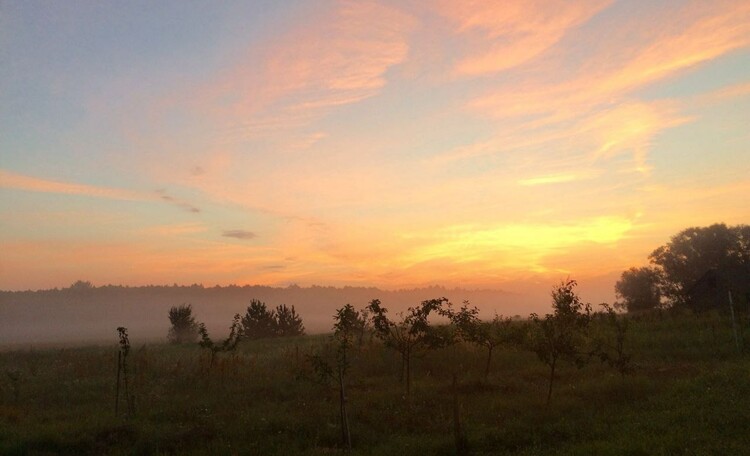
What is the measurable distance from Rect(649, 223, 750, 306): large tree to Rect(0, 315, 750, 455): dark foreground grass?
152 feet

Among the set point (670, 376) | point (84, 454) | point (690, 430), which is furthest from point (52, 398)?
point (670, 376)

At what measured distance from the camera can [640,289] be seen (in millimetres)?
77312

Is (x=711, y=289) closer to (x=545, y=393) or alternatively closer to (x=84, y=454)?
(x=545, y=393)

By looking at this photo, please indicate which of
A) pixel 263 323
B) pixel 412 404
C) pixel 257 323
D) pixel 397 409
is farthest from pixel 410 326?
pixel 257 323

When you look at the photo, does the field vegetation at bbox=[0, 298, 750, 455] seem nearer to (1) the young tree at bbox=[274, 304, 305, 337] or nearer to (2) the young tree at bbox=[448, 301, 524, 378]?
(2) the young tree at bbox=[448, 301, 524, 378]

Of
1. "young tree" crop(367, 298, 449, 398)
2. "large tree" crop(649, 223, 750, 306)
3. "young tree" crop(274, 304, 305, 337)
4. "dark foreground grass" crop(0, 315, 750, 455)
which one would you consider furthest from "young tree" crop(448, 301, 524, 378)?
"large tree" crop(649, 223, 750, 306)

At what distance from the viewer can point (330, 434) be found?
16547 mm

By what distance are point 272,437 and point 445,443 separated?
5848 mm

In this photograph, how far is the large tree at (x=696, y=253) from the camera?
6944 cm

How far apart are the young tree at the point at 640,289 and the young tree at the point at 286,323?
5034 cm

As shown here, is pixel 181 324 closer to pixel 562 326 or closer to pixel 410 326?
pixel 410 326

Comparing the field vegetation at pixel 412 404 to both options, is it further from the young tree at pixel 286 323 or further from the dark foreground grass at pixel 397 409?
the young tree at pixel 286 323

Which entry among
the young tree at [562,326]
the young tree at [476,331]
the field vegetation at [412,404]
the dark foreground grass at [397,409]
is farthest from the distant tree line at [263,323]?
the young tree at [562,326]

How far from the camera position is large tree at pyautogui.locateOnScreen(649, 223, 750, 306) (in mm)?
69438
